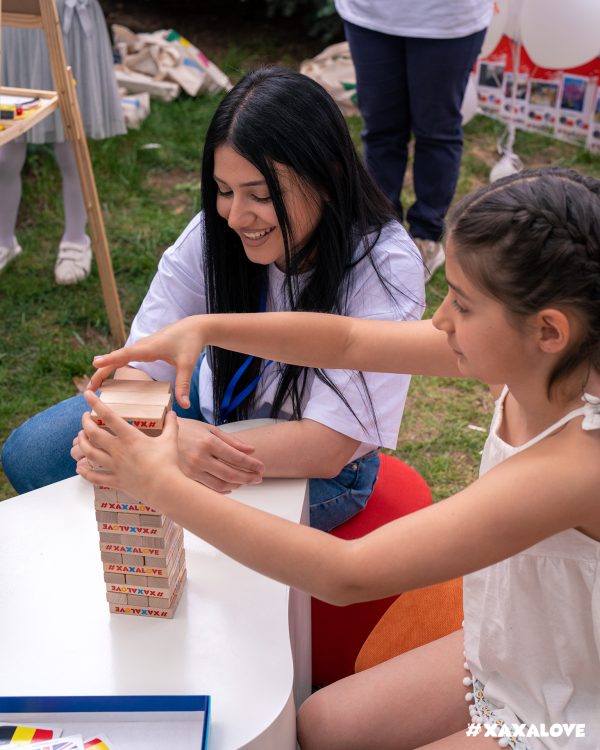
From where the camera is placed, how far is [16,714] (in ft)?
3.60

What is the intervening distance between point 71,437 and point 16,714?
0.85 metres

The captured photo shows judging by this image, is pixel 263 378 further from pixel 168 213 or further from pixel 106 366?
pixel 168 213

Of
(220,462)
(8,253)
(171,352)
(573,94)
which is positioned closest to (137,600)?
(220,462)

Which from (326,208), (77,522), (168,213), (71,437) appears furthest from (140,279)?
(77,522)

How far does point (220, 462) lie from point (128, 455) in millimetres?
319

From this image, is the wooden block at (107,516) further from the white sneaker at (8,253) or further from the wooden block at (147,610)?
the white sneaker at (8,253)

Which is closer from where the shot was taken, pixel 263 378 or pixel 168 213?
pixel 263 378

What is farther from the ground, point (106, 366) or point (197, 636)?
point (106, 366)

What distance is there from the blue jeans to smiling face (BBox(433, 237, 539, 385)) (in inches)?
24.1

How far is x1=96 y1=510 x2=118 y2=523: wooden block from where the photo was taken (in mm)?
1170

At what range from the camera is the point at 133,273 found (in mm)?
3510

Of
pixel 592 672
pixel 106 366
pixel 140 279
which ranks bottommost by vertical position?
pixel 140 279

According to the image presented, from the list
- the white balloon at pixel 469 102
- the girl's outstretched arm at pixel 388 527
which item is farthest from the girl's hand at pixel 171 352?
the white balloon at pixel 469 102

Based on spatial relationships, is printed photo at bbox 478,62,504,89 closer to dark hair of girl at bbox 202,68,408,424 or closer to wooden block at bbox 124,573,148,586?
dark hair of girl at bbox 202,68,408,424
